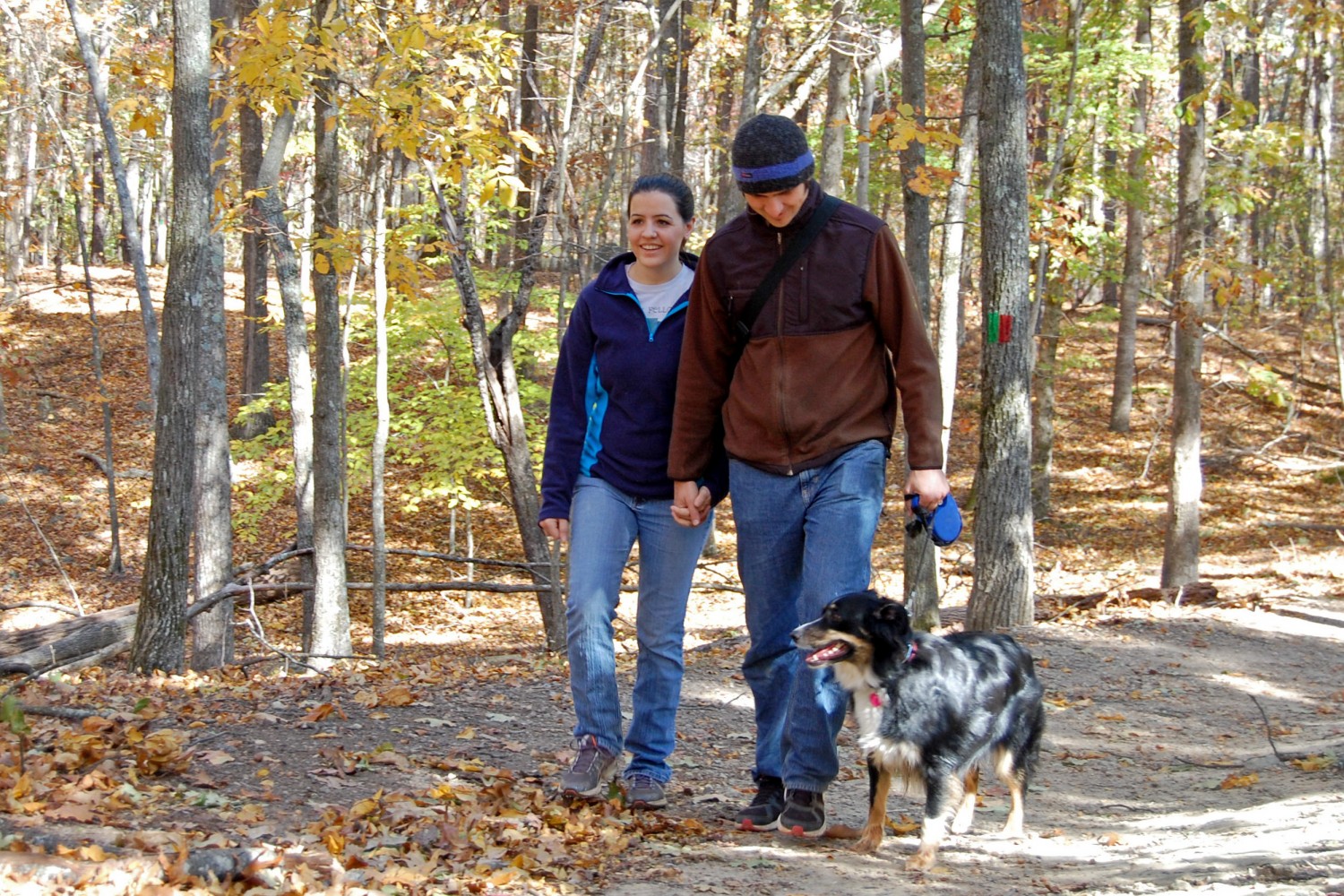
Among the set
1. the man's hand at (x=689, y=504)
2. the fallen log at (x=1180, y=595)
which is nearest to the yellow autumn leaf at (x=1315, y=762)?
the man's hand at (x=689, y=504)

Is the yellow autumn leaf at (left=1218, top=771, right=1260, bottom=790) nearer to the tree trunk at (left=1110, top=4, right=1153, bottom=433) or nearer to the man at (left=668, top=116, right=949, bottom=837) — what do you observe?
the man at (left=668, top=116, right=949, bottom=837)

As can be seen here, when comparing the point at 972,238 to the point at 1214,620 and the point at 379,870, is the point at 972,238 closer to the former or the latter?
the point at 1214,620

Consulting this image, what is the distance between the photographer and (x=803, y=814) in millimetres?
4238

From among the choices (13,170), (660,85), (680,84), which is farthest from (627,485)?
(13,170)

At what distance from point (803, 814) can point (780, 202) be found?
223cm

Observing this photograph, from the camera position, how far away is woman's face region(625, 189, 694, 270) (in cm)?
437

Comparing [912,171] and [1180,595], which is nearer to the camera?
[912,171]

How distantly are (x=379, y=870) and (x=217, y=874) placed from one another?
0.51 meters

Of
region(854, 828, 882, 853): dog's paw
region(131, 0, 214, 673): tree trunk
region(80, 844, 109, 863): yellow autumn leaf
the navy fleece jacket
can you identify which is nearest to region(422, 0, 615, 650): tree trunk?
region(131, 0, 214, 673): tree trunk

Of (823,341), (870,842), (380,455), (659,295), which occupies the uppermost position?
(659,295)

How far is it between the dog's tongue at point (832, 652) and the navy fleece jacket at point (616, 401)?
2.56ft

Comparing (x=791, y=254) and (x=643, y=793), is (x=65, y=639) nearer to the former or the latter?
(x=643, y=793)

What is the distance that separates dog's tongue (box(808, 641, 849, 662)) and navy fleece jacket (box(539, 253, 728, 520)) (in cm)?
78

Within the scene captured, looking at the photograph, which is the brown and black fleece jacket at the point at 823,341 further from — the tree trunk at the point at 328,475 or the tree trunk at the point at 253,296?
the tree trunk at the point at 253,296
